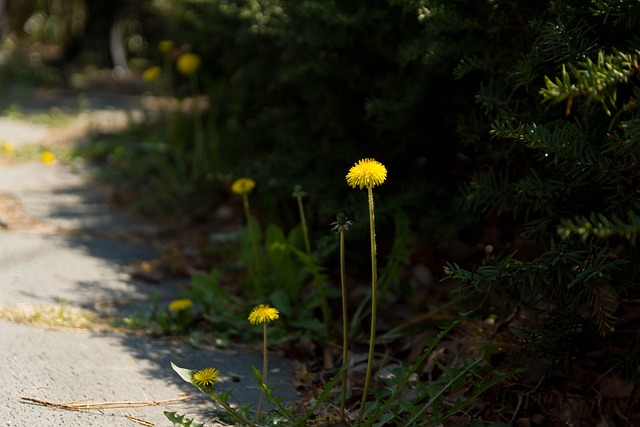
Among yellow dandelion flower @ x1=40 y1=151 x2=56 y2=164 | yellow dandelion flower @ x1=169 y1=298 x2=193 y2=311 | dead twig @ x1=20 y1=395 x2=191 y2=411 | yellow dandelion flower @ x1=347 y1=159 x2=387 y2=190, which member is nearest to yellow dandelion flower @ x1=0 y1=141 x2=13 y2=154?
yellow dandelion flower @ x1=40 y1=151 x2=56 y2=164

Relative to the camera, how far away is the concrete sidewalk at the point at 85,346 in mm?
1878

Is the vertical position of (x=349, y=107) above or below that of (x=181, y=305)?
above

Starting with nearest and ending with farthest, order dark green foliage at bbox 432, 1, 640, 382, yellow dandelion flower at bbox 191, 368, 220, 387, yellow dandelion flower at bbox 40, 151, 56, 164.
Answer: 1. dark green foliage at bbox 432, 1, 640, 382
2. yellow dandelion flower at bbox 191, 368, 220, 387
3. yellow dandelion flower at bbox 40, 151, 56, 164

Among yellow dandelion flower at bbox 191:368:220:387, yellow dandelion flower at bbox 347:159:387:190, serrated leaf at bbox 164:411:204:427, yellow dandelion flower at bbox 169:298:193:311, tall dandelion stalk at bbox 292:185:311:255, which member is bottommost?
yellow dandelion flower at bbox 169:298:193:311

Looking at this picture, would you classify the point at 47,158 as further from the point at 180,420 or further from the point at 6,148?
the point at 180,420

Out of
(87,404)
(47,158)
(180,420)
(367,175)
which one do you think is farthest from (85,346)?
(47,158)

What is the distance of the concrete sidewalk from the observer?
188 cm

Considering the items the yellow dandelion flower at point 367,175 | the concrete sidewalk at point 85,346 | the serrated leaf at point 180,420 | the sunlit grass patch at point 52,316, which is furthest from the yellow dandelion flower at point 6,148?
the yellow dandelion flower at point 367,175

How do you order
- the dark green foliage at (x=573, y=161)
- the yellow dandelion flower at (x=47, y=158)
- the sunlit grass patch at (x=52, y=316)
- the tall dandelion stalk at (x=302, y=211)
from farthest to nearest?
the yellow dandelion flower at (x=47, y=158) < the sunlit grass patch at (x=52, y=316) < the tall dandelion stalk at (x=302, y=211) < the dark green foliage at (x=573, y=161)

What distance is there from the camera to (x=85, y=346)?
87.5 inches

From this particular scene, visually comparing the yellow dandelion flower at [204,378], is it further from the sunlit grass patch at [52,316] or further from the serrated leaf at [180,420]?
the sunlit grass patch at [52,316]

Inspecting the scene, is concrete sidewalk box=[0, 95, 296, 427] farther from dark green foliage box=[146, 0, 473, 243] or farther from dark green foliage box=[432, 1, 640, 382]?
dark green foliage box=[432, 1, 640, 382]

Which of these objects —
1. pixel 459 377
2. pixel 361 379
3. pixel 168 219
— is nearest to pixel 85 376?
pixel 361 379

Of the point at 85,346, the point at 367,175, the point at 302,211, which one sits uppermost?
the point at 367,175
